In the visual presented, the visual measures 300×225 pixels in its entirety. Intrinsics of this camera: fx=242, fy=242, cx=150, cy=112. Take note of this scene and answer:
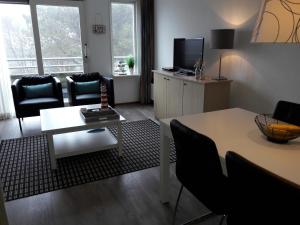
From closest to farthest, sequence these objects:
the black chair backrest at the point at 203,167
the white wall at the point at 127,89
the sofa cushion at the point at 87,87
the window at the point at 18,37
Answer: the black chair backrest at the point at 203,167 < the window at the point at 18,37 < the sofa cushion at the point at 87,87 < the white wall at the point at 127,89

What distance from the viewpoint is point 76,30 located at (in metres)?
4.87

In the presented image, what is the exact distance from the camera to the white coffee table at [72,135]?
270 centimetres

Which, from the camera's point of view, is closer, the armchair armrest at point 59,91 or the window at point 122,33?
the armchair armrest at point 59,91

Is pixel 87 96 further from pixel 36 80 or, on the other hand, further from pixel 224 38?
pixel 224 38

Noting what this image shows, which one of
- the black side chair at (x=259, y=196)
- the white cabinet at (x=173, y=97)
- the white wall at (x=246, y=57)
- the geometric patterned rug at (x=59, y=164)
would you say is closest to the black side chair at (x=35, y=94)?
the geometric patterned rug at (x=59, y=164)

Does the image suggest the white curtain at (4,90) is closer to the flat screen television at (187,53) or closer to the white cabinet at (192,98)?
the flat screen television at (187,53)

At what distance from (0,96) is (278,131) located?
4.59m

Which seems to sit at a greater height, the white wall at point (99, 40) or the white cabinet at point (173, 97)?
the white wall at point (99, 40)

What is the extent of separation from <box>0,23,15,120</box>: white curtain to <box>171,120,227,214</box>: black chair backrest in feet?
13.2

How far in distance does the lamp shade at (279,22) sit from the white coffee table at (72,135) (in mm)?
2130

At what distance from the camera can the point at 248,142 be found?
1.48 metres

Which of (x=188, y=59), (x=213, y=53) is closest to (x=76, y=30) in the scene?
(x=188, y=59)

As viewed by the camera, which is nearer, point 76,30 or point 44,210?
point 44,210

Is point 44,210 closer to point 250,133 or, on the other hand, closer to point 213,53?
point 250,133
